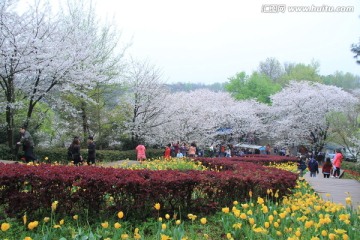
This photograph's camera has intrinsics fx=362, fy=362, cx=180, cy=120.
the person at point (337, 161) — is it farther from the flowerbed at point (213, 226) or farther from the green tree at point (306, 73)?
the green tree at point (306, 73)

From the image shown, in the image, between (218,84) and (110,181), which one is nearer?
(110,181)

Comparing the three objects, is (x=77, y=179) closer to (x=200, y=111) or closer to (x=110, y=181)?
(x=110, y=181)

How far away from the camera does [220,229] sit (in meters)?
4.66

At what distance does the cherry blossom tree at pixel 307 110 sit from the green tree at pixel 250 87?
10.5 meters

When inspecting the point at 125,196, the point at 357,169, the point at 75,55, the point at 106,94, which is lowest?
the point at 357,169

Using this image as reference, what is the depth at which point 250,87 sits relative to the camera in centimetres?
5103

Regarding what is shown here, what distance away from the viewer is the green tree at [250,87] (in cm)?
4988

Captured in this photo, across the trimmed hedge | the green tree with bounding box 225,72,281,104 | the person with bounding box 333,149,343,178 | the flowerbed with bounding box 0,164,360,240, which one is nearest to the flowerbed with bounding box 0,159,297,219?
the flowerbed with bounding box 0,164,360,240

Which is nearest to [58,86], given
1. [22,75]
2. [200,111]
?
[22,75]

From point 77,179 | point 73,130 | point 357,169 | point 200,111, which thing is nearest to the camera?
point 77,179

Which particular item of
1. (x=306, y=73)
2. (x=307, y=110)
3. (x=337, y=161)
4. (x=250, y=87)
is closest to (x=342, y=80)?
(x=306, y=73)

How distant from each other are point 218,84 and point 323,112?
229 feet

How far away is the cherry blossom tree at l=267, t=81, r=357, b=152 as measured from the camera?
3334 cm

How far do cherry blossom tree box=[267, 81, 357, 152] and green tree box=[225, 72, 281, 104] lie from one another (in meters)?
10.5
